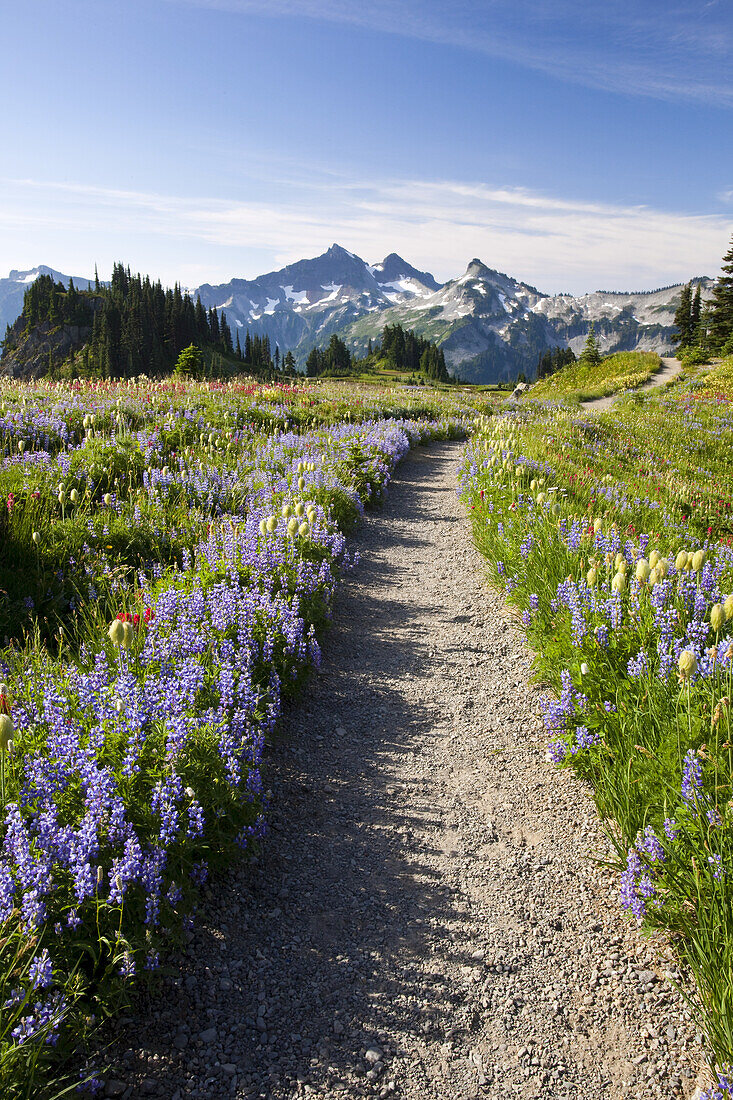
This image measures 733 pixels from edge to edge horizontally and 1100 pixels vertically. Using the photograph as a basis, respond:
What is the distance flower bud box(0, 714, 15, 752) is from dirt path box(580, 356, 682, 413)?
37265 mm

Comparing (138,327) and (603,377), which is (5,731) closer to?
(603,377)

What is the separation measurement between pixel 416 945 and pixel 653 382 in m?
50.3

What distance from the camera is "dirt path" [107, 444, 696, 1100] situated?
2.59 meters

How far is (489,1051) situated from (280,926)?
1196mm

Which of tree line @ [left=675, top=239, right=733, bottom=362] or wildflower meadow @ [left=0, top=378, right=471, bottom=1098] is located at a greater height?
tree line @ [left=675, top=239, right=733, bottom=362]

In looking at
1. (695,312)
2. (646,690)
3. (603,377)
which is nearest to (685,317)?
(695,312)

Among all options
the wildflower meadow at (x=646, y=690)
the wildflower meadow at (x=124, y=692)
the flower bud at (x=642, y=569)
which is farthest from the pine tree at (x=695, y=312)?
the flower bud at (x=642, y=569)

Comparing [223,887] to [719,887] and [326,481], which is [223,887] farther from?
[326,481]

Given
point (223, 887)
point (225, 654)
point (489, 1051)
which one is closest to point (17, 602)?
point (225, 654)

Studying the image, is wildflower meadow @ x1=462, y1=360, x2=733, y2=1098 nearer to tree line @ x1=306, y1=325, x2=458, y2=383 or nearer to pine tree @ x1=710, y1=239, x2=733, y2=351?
pine tree @ x1=710, y1=239, x2=733, y2=351

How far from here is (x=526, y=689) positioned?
5680 mm

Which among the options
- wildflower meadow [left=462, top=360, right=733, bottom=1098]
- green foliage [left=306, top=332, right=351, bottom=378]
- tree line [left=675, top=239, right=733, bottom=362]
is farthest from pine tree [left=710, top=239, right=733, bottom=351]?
green foliage [left=306, top=332, right=351, bottom=378]

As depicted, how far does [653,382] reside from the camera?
46.1 m

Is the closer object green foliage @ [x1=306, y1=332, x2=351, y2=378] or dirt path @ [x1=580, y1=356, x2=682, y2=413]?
dirt path @ [x1=580, y1=356, x2=682, y2=413]
